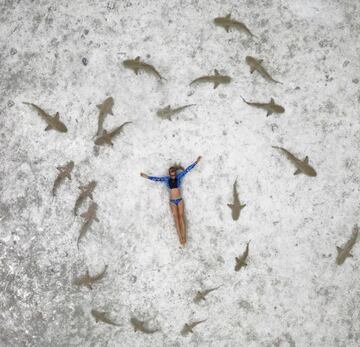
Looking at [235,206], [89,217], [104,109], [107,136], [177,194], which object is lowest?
[89,217]

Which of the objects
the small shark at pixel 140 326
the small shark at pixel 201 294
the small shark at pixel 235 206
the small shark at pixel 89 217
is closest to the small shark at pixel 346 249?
the small shark at pixel 235 206

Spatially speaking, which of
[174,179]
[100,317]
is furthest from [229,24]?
[100,317]

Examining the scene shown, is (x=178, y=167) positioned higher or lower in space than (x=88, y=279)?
higher

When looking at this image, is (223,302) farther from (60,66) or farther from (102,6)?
(102,6)

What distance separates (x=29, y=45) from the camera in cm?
546

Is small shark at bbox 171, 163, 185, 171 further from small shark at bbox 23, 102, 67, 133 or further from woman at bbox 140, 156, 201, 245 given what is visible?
small shark at bbox 23, 102, 67, 133

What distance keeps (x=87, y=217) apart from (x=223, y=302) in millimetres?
2026

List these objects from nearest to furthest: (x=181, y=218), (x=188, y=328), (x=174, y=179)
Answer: (x=174, y=179), (x=181, y=218), (x=188, y=328)

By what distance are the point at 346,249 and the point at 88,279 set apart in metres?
3.22

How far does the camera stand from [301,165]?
524 cm

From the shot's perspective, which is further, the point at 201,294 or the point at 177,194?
the point at 201,294

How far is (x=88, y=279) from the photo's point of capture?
5.27 meters

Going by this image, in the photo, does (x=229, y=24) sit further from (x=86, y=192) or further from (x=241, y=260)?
(x=241, y=260)

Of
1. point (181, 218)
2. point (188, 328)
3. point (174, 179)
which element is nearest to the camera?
point (174, 179)
